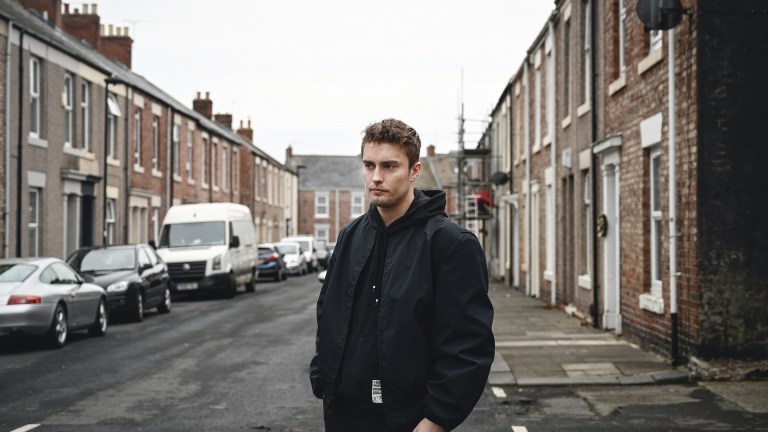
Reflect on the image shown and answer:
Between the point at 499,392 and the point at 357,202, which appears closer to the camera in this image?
the point at 499,392

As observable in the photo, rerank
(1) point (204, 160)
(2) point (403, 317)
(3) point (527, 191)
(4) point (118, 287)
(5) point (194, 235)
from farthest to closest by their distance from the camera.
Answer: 1. (1) point (204, 160)
2. (5) point (194, 235)
3. (3) point (527, 191)
4. (4) point (118, 287)
5. (2) point (403, 317)

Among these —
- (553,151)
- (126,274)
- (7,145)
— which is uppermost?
(7,145)

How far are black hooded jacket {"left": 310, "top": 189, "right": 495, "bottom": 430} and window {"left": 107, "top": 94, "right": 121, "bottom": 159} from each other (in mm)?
27216

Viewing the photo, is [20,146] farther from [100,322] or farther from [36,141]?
[100,322]

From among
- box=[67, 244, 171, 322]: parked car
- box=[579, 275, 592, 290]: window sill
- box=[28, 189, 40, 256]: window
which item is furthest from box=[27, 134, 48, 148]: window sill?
box=[579, 275, 592, 290]: window sill

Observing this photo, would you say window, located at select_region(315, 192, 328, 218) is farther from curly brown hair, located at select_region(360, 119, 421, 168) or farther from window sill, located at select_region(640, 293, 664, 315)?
curly brown hair, located at select_region(360, 119, 421, 168)

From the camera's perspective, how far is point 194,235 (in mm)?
28172

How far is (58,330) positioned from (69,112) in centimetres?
1313

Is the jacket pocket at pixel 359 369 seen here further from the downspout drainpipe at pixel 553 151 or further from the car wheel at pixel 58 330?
the downspout drainpipe at pixel 553 151

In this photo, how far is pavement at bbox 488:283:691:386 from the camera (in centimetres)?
1081

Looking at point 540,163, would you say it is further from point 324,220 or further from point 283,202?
point 324,220

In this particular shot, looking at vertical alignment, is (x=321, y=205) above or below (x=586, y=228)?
above

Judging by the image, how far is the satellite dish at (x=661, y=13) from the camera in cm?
1076

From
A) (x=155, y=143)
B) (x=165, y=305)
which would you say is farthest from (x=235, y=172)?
(x=165, y=305)
